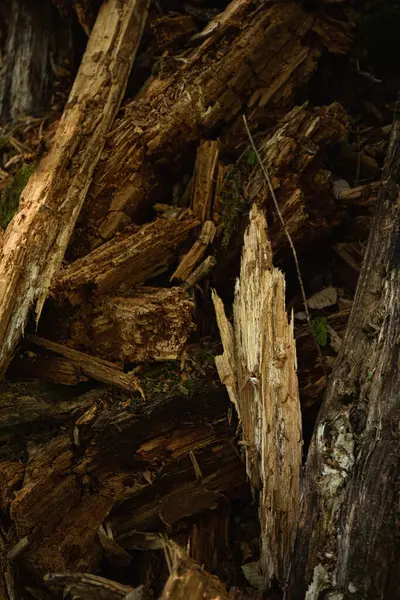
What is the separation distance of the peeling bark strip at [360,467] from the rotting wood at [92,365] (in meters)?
0.95

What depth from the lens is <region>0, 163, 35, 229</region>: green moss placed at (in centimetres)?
314

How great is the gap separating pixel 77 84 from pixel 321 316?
1.83 meters

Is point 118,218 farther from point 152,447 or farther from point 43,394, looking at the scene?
point 152,447

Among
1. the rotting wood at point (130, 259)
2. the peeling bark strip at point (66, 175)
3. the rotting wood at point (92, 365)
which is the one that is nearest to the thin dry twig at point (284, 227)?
the rotting wood at point (130, 259)

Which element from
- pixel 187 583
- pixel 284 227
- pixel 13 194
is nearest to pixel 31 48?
pixel 13 194

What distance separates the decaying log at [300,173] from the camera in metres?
3.04

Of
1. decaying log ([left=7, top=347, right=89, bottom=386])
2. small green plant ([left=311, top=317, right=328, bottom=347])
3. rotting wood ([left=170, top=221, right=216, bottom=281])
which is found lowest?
small green plant ([left=311, top=317, right=328, bottom=347])

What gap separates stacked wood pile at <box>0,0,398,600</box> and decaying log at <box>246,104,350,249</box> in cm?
1

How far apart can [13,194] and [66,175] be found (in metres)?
0.43

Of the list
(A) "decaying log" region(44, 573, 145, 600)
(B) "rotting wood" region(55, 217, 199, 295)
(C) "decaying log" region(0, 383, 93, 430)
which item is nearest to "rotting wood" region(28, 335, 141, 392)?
(C) "decaying log" region(0, 383, 93, 430)

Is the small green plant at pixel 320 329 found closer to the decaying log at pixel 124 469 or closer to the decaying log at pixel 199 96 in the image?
the decaying log at pixel 124 469

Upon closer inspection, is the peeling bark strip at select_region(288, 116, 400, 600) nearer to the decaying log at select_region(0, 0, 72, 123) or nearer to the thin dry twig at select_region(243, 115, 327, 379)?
the thin dry twig at select_region(243, 115, 327, 379)

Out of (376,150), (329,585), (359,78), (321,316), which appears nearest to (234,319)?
(321,316)

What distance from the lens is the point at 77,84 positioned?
3.23 m
